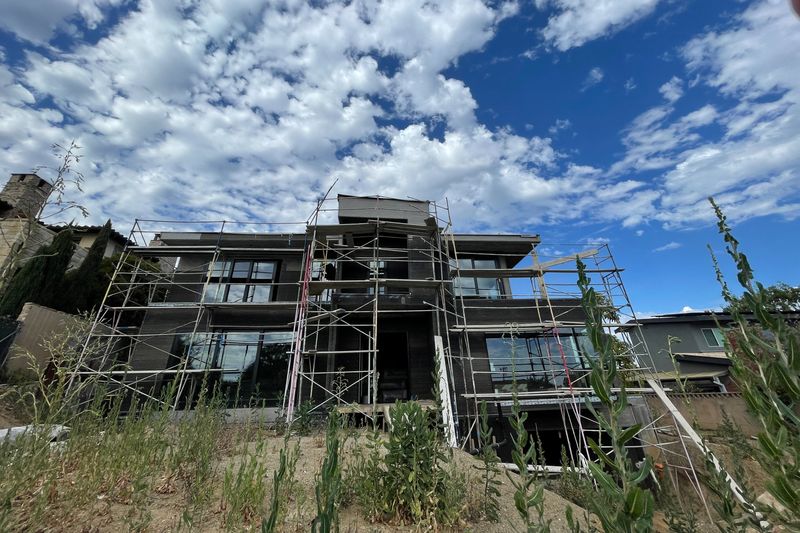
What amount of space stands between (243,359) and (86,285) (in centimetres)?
857

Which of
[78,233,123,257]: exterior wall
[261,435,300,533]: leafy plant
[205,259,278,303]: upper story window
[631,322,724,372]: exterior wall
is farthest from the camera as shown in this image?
[631,322,724,372]: exterior wall

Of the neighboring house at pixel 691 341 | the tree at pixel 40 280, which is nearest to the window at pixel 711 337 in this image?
→ the neighboring house at pixel 691 341

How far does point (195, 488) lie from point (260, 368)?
745cm

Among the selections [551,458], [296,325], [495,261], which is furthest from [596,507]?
[495,261]

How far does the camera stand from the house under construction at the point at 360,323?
9.05 m

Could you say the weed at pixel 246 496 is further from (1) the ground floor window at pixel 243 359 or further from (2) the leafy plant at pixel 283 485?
(1) the ground floor window at pixel 243 359

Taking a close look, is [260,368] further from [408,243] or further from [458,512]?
[458,512]

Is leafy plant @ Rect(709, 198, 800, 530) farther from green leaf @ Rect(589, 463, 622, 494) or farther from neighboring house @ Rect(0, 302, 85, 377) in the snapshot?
neighboring house @ Rect(0, 302, 85, 377)

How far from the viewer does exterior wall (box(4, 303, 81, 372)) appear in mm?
8617

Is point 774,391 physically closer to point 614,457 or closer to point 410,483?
point 614,457

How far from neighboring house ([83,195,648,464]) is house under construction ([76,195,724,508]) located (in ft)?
→ 0.13

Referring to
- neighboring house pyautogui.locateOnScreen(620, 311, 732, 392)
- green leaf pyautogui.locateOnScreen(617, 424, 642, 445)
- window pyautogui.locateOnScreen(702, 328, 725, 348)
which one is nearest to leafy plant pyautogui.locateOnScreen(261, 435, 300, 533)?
green leaf pyautogui.locateOnScreen(617, 424, 642, 445)

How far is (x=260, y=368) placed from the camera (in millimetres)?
9836

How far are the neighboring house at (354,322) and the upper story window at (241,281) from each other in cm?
4
